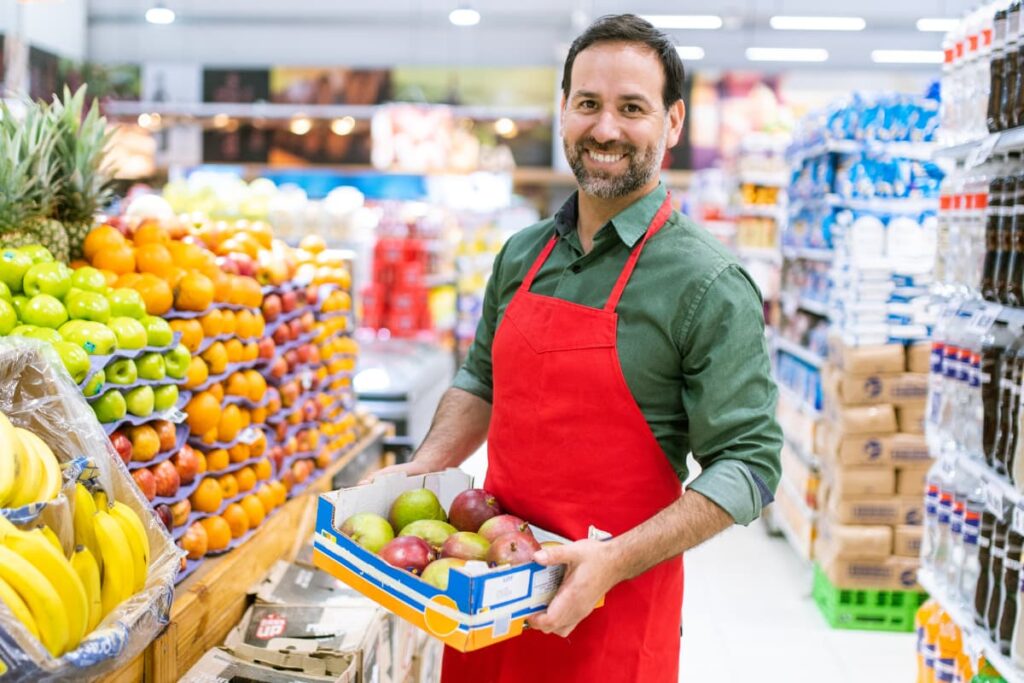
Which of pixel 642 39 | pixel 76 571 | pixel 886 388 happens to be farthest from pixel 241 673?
pixel 886 388

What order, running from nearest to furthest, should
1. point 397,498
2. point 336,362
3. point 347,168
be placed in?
1. point 397,498
2. point 336,362
3. point 347,168

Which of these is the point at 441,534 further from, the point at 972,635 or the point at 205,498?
the point at 972,635

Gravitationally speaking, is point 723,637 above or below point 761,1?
below

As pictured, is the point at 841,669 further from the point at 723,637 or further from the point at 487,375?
the point at 487,375

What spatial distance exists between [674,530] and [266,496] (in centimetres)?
192

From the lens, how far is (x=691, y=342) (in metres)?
1.99

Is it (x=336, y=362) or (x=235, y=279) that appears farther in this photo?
(x=336, y=362)

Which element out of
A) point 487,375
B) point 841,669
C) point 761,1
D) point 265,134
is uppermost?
point 761,1

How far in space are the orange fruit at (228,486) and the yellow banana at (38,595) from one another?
1546 millimetres

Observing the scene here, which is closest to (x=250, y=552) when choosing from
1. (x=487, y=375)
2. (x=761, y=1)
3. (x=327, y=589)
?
(x=327, y=589)

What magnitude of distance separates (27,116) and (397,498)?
1.67 m

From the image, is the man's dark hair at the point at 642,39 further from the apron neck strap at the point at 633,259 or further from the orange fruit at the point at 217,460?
the orange fruit at the point at 217,460

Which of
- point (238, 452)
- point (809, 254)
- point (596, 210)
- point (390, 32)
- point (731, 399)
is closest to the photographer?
point (731, 399)

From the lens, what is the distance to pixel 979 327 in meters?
2.91
